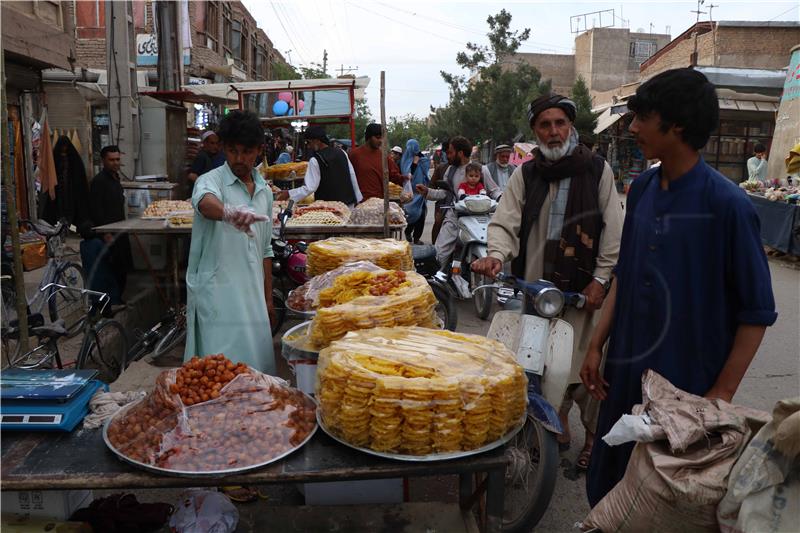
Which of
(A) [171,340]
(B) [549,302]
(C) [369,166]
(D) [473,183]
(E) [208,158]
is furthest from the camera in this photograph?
(E) [208,158]

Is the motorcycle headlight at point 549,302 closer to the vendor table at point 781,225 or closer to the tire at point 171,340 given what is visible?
the tire at point 171,340

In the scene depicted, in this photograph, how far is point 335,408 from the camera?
207 cm

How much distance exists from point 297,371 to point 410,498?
1.09 m

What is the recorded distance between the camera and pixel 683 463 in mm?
1565

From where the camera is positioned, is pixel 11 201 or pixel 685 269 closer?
pixel 685 269

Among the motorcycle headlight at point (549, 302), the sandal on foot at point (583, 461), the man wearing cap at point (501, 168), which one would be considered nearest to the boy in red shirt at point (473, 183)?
the man wearing cap at point (501, 168)

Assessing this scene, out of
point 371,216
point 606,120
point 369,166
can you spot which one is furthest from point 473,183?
point 606,120

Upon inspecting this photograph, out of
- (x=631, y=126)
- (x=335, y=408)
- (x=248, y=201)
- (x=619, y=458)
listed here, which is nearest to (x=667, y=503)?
(x=619, y=458)

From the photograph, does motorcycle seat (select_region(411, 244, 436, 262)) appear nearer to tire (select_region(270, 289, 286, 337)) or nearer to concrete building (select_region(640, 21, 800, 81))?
tire (select_region(270, 289, 286, 337))

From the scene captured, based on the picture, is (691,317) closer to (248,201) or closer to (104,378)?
(248,201)

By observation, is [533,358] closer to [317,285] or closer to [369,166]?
[317,285]

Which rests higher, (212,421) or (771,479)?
(771,479)

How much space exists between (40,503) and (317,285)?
6.11 ft

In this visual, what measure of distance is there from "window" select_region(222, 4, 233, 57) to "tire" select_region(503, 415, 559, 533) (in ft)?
96.5
